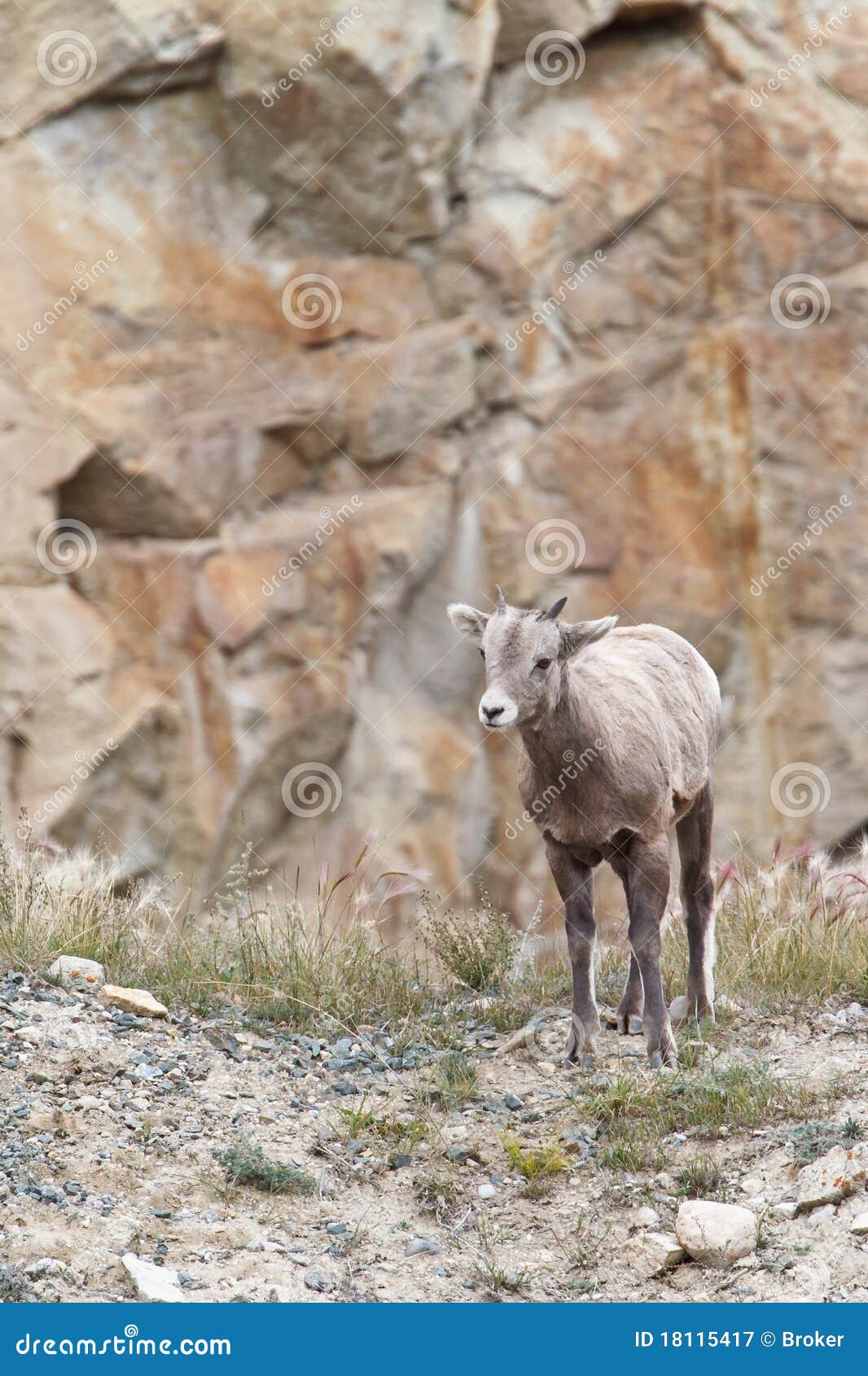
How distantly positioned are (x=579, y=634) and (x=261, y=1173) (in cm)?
221

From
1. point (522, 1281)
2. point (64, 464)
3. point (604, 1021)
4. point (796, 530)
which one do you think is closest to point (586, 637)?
point (604, 1021)

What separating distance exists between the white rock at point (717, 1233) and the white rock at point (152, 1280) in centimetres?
149

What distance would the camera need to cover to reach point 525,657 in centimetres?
543

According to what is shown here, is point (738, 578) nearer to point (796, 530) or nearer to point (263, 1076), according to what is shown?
point (796, 530)

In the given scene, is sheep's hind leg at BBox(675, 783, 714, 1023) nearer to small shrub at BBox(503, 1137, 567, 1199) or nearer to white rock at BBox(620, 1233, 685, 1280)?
small shrub at BBox(503, 1137, 567, 1199)

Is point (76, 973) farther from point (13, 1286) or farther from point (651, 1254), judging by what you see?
point (651, 1254)

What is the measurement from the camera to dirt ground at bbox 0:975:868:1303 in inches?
170

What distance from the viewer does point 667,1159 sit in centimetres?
502

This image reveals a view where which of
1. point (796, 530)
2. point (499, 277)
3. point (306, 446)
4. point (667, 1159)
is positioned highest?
point (499, 277)

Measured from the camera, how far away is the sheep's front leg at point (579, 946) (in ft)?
19.2

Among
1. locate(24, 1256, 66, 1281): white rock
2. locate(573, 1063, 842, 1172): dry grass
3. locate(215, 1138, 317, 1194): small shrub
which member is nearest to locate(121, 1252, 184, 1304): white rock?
locate(24, 1256, 66, 1281): white rock

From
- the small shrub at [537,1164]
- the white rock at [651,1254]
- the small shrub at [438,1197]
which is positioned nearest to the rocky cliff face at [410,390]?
the small shrub at [537,1164]

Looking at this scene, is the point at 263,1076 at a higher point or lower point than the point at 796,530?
lower

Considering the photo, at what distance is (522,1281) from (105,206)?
12.2m
